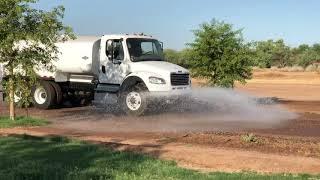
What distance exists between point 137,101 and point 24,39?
18.8 ft

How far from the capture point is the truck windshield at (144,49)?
916 inches

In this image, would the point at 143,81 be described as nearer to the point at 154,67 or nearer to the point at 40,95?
the point at 154,67

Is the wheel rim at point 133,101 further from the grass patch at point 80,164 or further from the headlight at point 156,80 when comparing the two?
the grass patch at point 80,164

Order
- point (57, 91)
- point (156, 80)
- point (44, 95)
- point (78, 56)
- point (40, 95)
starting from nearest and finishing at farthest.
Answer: point (156, 80)
point (78, 56)
point (57, 91)
point (44, 95)
point (40, 95)

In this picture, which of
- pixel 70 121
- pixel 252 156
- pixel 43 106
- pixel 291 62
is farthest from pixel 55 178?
pixel 291 62

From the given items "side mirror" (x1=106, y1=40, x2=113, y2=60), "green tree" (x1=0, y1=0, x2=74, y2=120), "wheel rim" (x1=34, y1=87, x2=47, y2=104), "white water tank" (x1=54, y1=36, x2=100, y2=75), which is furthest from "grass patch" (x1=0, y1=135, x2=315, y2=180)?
"wheel rim" (x1=34, y1=87, x2=47, y2=104)

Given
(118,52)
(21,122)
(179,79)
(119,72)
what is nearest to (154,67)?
(179,79)

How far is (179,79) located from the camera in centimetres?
2317

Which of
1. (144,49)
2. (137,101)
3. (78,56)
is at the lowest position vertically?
(137,101)

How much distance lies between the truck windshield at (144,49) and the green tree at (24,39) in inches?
144

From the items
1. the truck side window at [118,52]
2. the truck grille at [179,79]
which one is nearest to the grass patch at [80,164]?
the truck grille at [179,79]

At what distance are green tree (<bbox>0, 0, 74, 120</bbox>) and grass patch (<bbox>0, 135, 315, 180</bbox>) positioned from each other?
4320mm

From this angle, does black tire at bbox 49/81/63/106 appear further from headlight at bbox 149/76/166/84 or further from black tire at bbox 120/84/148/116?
headlight at bbox 149/76/166/84

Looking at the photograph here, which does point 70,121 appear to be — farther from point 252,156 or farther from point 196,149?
point 252,156
